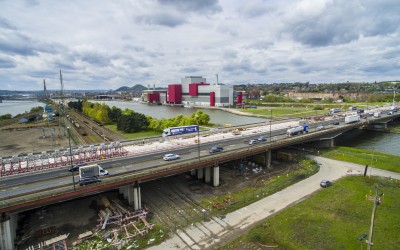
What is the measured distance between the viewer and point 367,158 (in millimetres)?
55969

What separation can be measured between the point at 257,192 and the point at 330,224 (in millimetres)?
11982

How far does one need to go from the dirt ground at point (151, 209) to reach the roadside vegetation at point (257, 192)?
4.29 ft

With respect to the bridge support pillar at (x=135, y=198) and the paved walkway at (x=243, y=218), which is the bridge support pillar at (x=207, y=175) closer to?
the paved walkway at (x=243, y=218)

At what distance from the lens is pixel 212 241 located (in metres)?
27.4

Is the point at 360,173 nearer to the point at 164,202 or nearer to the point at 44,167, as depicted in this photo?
the point at 164,202

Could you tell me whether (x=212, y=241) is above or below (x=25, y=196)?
below

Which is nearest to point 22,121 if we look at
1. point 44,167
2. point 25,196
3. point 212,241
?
point 44,167

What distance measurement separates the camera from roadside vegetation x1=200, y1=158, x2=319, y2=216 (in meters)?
35.1

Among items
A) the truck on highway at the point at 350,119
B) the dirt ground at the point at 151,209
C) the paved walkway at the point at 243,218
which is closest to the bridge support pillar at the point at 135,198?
the dirt ground at the point at 151,209

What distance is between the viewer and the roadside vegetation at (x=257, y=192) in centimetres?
3509

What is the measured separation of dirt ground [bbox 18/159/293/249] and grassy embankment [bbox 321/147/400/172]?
23480 mm

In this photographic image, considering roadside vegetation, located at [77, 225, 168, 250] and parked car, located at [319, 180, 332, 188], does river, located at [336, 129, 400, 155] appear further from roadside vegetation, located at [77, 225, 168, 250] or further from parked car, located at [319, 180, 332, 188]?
roadside vegetation, located at [77, 225, 168, 250]

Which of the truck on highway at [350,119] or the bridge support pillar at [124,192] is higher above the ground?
the truck on highway at [350,119]

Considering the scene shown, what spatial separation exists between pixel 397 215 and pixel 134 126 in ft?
263
